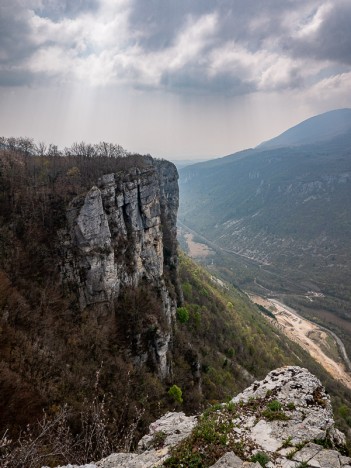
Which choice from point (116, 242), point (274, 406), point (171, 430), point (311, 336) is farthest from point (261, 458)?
point (311, 336)

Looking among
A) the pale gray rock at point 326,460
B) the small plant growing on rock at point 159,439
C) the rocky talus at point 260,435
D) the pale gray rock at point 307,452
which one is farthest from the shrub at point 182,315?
the pale gray rock at point 326,460

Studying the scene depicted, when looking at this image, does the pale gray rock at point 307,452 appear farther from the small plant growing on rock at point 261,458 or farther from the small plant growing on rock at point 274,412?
the small plant growing on rock at point 274,412

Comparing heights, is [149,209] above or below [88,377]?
above

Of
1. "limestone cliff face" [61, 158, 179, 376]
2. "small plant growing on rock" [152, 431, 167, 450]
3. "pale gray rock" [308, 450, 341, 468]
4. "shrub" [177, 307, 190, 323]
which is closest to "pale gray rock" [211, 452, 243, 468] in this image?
"pale gray rock" [308, 450, 341, 468]

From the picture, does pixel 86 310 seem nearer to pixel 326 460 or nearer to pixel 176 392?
pixel 176 392

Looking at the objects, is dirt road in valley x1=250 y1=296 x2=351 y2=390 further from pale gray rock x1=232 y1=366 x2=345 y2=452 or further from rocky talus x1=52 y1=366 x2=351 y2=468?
rocky talus x1=52 y1=366 x2=351 y2=468

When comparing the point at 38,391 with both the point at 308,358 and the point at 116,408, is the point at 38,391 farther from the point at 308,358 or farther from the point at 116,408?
the point at 308,358

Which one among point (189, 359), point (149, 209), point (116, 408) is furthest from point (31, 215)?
point (189, 359)
